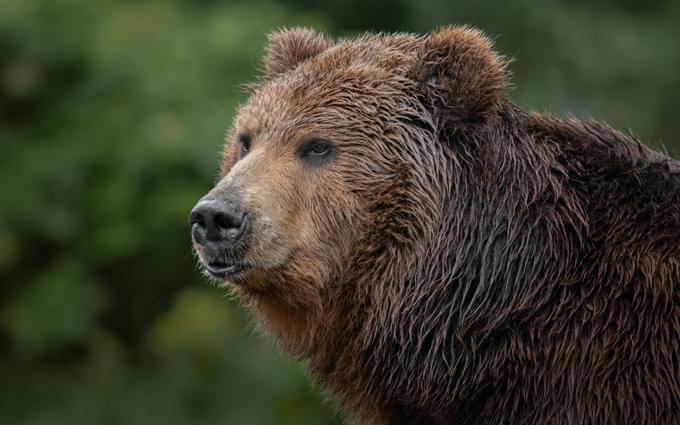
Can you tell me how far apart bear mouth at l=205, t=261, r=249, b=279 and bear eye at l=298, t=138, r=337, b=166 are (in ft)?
1.64

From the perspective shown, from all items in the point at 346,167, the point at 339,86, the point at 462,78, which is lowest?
the point at 346,167

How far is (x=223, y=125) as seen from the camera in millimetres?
9305

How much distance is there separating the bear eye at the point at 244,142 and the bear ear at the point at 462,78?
77 cm

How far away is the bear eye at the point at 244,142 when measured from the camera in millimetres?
5309

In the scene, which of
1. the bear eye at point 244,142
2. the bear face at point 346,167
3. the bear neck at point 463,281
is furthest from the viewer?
the bear eye at point 244,142

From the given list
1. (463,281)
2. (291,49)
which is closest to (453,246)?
(463,281)

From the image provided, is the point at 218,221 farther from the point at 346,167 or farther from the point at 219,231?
the point at 346,167

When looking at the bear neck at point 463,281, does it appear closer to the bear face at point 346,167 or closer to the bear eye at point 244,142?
the bear face at point 346,167

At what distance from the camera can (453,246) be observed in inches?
193

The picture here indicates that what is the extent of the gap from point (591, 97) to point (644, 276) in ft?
25.3

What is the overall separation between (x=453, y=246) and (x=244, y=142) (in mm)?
1056

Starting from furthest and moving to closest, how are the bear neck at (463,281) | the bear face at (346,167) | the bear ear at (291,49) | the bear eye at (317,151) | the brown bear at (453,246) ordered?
the bear ear at (291,49) → the bear eye at (317,151) → the bear face at (346,167) → the bear neck at (463,281) → the brown bear at (453,246)

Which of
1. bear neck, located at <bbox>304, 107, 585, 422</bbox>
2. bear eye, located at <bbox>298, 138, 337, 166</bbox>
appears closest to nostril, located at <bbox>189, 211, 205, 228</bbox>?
bear eye, located at <bbox>298, 138, 337, 166</bbox>

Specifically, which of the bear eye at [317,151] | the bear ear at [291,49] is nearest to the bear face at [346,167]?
the bear eye at [317,151]
